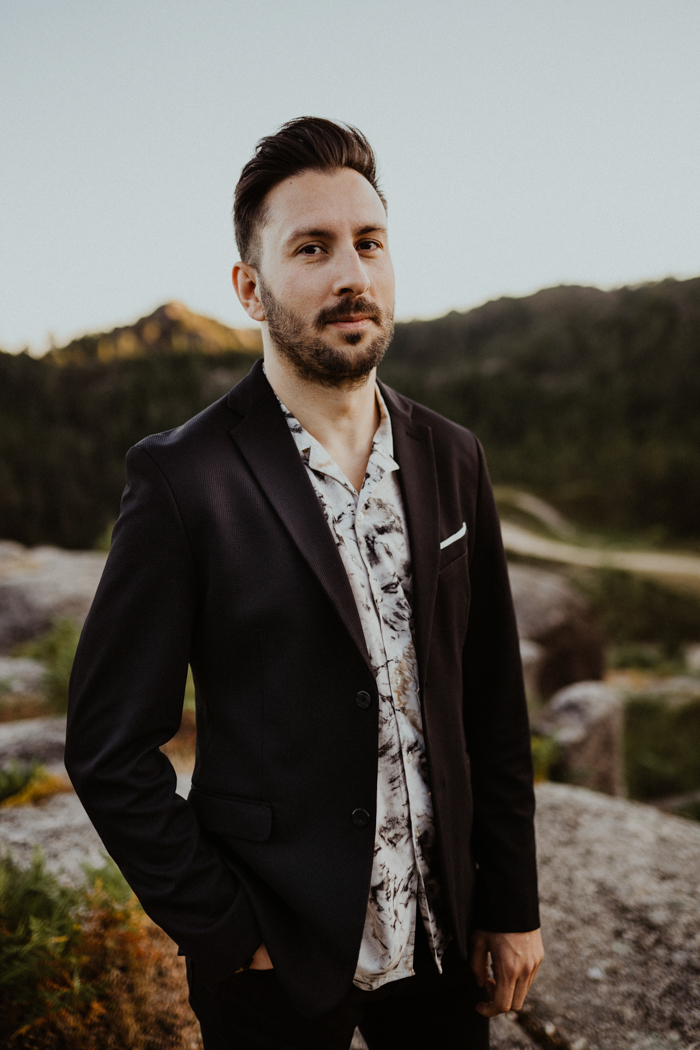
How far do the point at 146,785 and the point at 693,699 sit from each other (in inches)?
489

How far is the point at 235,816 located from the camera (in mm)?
1526

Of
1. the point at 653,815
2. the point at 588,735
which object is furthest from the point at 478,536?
the point at 588,735

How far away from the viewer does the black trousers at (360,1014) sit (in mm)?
1522

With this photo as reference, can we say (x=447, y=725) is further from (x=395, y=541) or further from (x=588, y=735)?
(x=588, y=735)

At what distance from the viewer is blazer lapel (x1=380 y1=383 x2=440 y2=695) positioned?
5.30 feet

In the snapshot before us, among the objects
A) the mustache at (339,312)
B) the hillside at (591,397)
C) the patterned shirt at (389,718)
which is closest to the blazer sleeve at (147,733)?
the patterned shirt at (389,718)

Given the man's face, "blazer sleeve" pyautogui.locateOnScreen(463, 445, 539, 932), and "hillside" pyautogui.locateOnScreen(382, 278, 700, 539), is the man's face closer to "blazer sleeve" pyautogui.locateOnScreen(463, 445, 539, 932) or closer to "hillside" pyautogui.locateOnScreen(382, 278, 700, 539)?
"blazer sleeve" pyautogui.locateOnScreen(463, 445, 539, 932)

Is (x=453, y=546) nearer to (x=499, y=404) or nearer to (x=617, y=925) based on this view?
(x=617, y=925)

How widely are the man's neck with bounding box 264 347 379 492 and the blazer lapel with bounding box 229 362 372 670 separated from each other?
0.16ft

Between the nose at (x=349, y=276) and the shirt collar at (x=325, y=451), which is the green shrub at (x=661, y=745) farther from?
the nose at (x=349, y=276)

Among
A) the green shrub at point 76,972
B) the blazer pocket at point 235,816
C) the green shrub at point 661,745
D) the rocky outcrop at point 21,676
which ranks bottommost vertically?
the green shrub at point 661,745

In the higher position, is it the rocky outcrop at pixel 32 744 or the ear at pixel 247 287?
the ear at pixel 247 287

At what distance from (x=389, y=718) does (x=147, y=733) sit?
59cm

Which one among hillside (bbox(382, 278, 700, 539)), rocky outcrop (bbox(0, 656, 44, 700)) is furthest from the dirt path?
rocky outcrop (bbox(0, 656, 44, 700))
